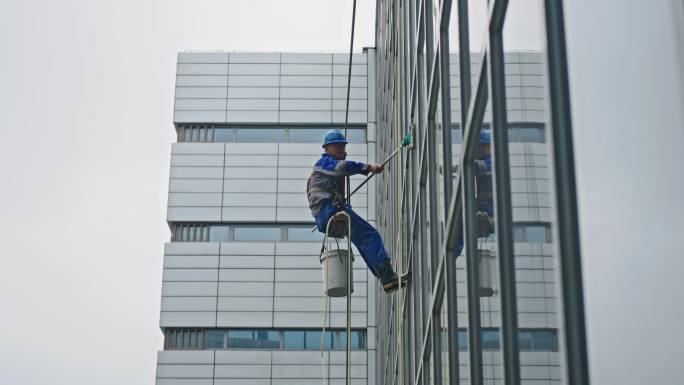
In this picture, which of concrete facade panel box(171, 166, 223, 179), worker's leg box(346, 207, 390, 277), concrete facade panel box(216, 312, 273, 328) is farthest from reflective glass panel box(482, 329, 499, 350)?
concrete facade panel box(171, 166, 223, 179)

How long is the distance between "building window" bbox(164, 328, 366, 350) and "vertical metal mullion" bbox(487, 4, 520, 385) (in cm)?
2880

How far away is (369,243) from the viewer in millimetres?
10789

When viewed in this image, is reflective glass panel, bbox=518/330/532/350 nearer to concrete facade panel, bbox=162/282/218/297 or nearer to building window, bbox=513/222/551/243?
building window, bbox=513/222/551/243

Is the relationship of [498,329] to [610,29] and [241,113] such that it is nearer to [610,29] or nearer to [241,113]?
[610,29]

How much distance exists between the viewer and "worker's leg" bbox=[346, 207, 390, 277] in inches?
416

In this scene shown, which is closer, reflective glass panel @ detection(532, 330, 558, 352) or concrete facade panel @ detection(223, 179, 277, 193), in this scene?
reflective glass panel @ detection(532, 330, 558, 352)

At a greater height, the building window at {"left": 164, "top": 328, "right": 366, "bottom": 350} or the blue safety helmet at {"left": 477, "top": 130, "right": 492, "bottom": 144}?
the building window at {"left": 164, "top": 328, "right": 366, "bottom": 350}

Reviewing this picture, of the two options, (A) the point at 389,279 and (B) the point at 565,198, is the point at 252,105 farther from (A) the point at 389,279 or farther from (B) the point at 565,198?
(B) the point at 565,198

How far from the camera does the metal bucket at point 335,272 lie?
36.1ft

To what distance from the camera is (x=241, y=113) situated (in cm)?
3469

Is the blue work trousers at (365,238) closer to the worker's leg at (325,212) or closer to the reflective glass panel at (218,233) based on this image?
the worker's leg at (325,212)

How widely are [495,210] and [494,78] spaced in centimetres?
48

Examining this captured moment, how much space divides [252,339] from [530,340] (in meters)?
29.6

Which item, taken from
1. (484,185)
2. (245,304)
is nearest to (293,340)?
(245,304)
